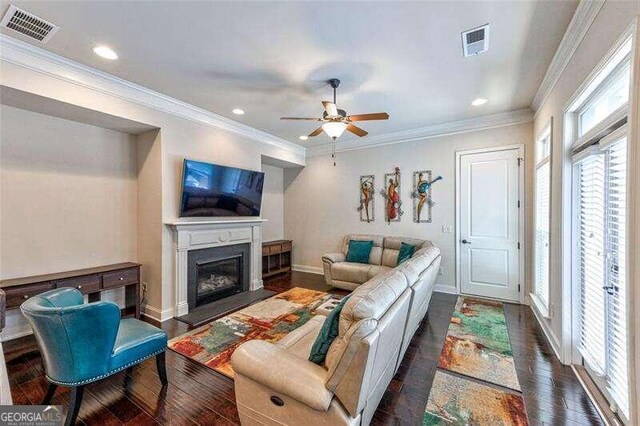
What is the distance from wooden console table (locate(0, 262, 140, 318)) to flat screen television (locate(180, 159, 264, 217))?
1014 mm

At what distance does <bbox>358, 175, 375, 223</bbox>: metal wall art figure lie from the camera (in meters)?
5.53

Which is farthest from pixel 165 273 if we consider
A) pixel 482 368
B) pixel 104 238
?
pixel 482 368

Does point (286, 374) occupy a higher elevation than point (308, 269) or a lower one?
higher

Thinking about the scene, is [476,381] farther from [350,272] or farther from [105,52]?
[105,52]

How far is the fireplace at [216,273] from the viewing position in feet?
13.1

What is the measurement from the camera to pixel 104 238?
3686 mm

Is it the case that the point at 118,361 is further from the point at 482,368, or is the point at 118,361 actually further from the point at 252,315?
the point at 482,368

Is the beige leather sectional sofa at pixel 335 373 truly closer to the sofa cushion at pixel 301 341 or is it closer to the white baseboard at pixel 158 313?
the sofa cushion at pixel 301 341

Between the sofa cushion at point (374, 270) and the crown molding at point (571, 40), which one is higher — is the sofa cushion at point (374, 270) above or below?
below

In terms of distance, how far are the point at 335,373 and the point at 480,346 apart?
229cm

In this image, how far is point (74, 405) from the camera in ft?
5.93

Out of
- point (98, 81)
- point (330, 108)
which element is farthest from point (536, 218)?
point (98, 81)

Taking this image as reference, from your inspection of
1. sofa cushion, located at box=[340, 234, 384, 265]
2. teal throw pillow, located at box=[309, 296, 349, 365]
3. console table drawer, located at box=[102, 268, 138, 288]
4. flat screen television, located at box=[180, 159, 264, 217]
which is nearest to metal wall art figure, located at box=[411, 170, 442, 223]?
sofa cushion, located at box=[340, 234, 384, 265]

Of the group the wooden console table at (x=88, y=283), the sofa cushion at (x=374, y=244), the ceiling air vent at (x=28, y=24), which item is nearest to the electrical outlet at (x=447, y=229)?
the sofa cushion at (x=374, y=244)
